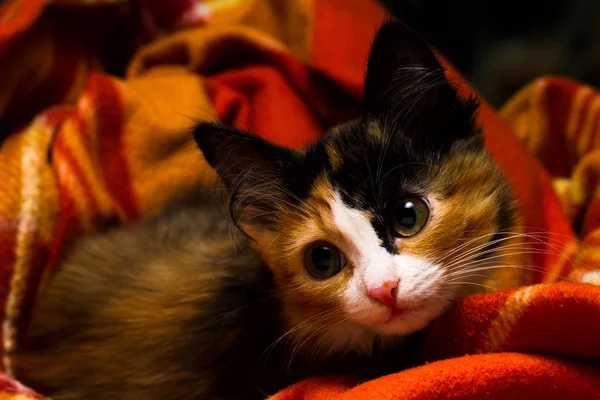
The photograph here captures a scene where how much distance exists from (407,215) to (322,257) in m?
0.15

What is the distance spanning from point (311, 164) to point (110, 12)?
111 cm

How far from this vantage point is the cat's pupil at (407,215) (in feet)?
2.97

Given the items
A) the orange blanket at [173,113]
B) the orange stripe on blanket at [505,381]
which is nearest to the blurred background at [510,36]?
the orange blanket at [173,113]

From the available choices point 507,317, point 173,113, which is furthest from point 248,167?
point 173,113

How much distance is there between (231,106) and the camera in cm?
162

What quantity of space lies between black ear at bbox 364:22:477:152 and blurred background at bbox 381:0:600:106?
3.45 feet

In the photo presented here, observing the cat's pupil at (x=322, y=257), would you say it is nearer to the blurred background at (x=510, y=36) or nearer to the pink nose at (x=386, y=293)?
the pink nose at (x=386, y=293)

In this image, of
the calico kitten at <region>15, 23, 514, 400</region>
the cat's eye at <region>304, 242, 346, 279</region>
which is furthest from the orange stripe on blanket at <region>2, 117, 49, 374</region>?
the cat's eye at <region>304, 242, 346, 279</region>

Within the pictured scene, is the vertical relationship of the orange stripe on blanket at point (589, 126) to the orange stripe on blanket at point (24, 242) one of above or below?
above

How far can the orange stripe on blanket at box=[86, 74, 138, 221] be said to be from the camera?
1543mm

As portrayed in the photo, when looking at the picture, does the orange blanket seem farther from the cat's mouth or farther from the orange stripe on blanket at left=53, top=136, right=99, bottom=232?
the cat's mouth

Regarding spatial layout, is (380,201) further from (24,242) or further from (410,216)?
(24,242)

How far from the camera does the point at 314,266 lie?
952 mm

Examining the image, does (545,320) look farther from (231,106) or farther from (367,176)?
(231,106)
